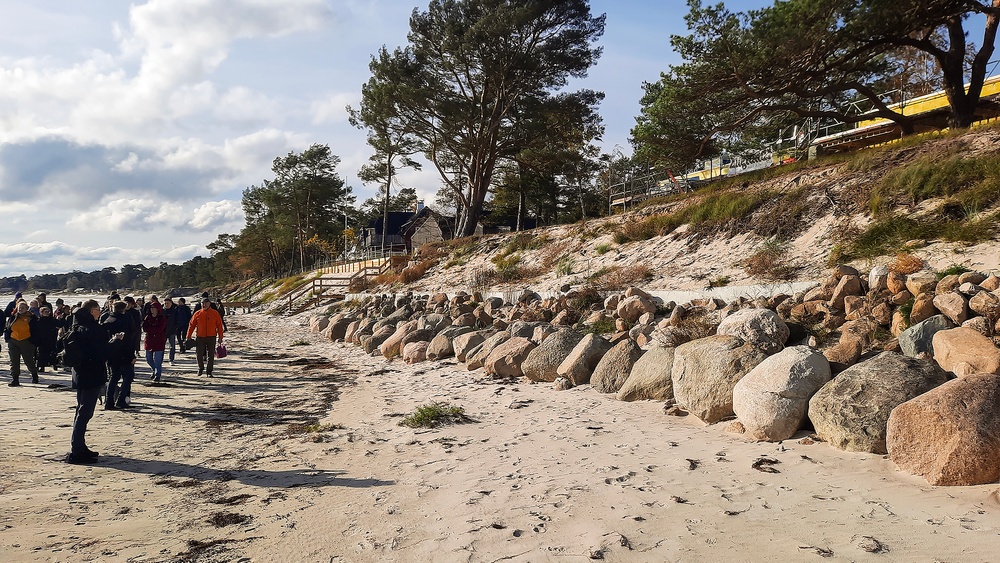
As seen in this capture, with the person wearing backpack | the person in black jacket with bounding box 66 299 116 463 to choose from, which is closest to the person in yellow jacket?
the person wearing backpack

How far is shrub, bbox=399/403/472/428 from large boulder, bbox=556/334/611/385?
1965 mm

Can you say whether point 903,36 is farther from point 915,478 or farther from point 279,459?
point 279,459

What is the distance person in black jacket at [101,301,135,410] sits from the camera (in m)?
8.47

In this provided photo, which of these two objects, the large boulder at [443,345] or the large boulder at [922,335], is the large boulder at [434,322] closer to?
the large boulder at [443,345]

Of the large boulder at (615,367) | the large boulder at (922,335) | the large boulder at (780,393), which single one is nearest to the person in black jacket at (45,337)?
the large boulder at (615,367)

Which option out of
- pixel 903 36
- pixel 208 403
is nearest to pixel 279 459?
pixel 208 403

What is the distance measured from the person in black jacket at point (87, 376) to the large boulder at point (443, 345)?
6.75 meters

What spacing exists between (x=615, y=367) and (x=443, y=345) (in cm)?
539

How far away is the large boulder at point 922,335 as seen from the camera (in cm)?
584

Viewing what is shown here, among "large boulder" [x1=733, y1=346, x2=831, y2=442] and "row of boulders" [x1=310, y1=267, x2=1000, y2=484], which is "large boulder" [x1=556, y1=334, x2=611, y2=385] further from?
"large boulder" [x1=733, y1=346, x2=831, y2=442]

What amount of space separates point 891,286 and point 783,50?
7.93 metres

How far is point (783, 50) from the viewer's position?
12883 millimetres

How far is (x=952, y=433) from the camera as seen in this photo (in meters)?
3.85

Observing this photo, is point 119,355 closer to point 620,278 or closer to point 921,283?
point 620,278
